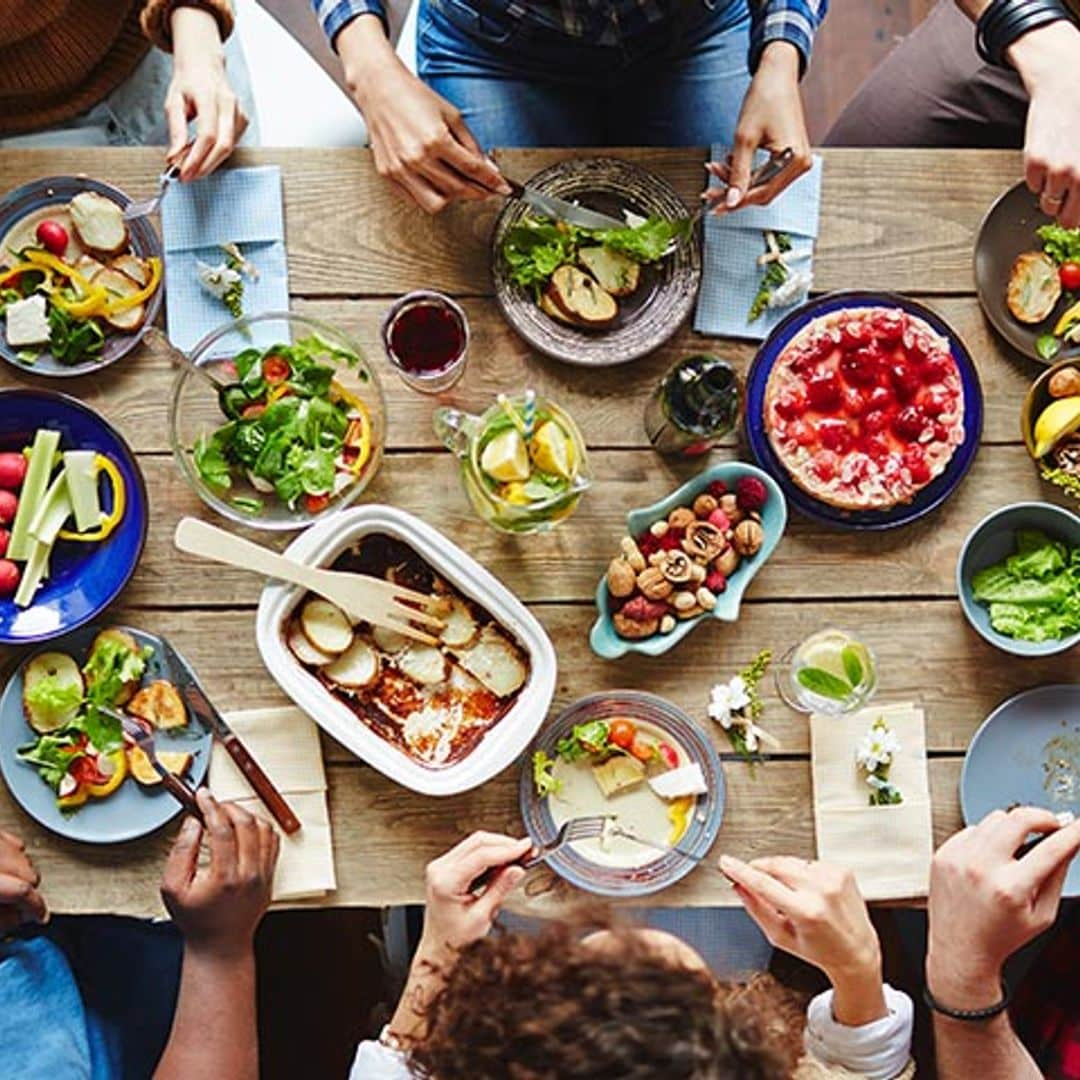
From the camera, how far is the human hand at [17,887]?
157cm

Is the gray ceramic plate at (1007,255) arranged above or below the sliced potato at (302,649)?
above

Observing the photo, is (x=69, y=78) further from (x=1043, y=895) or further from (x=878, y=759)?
(x=1043, y=895)

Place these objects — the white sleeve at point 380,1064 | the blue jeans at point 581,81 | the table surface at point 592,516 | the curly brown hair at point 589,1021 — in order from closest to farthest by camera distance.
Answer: the curly brown hair at point 589,1021
the white sleeve at point 380,1064
the table surface at point 592,516
the blue jeans at point 581,81

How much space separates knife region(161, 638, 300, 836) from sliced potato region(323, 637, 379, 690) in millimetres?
147

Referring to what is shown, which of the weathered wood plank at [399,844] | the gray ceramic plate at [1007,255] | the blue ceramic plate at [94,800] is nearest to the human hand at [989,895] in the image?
the weathered wood plank at [399,844]

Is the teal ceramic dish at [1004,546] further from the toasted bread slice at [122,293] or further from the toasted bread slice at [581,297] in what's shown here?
the toasted bread slice at [122,293]

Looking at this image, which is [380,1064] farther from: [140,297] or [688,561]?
[140,297]

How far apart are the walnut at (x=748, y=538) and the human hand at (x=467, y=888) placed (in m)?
0.46

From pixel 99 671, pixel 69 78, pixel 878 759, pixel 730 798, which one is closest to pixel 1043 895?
pixel 878 759

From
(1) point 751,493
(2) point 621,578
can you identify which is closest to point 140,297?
(2) point 621,578

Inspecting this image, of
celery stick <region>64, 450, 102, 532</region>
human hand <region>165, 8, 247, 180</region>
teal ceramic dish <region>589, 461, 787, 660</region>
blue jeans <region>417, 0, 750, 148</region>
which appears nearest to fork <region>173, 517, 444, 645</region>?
celery stick <region>64, 450, 102, 532</region>

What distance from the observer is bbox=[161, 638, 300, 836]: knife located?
5.30ft

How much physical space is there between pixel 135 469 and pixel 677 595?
2.34ft

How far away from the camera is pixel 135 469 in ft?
5.39
